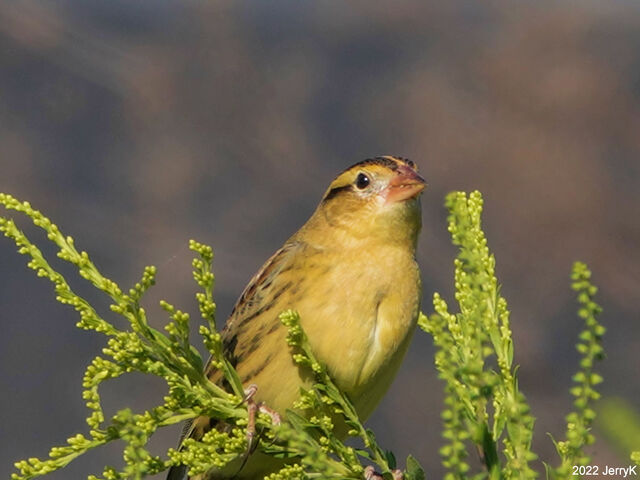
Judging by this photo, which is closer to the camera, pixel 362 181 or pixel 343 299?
pixel 343 299

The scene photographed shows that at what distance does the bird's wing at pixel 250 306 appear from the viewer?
2779mm

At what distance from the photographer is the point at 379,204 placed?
2.87 meters

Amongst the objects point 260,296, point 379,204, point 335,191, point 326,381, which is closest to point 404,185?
point 379,204

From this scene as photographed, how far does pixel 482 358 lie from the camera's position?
5.26ft

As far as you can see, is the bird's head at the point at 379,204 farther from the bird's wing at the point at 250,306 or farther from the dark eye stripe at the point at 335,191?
the bird's wing at the point at 250,306

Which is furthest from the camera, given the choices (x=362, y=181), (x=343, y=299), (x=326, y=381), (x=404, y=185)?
(x=362, y=181)

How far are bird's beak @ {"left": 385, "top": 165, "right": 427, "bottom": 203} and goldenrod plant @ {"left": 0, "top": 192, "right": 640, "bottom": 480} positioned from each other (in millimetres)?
786

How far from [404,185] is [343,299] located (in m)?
0.38

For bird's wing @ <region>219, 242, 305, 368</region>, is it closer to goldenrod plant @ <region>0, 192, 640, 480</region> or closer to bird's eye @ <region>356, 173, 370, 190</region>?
bird's eye @ <region>356, 173, 370, 190</region>

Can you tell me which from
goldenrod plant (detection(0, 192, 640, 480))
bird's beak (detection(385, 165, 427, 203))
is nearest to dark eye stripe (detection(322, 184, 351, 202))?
bird's beak (detection(385, 165, 427, 203))

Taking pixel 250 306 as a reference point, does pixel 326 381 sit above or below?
below

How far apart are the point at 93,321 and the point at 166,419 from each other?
23 cm

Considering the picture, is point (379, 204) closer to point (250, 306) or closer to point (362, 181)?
point (362, 181)

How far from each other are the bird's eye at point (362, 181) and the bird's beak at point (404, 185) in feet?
0.25
